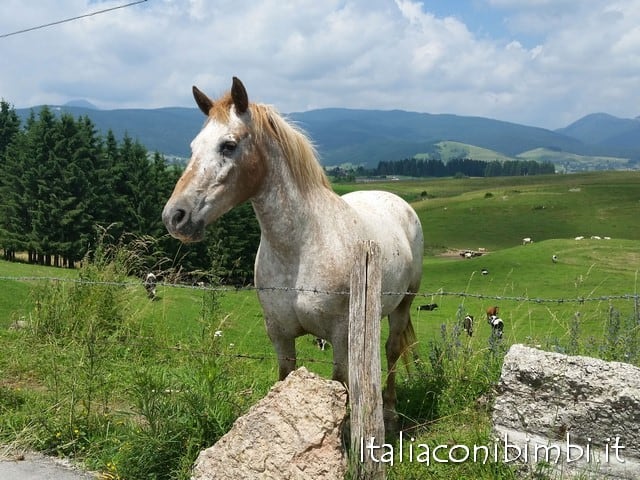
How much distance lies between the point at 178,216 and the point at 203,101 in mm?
1165

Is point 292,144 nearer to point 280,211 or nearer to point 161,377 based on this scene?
point 280,211

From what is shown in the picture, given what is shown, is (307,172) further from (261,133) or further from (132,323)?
(132,323)

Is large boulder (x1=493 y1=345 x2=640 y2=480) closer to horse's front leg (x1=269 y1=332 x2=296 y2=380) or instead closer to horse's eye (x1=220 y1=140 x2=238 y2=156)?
horse's front leg (x1=269 y1=332 x2=296 y2=380)

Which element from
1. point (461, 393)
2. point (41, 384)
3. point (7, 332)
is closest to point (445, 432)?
point (461, 393)

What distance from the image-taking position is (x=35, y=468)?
4652mm

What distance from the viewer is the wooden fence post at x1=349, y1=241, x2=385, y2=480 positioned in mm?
3922

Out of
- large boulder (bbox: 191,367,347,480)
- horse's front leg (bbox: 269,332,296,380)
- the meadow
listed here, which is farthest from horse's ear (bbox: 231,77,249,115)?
large boulder (bbox: 191,367,347,480)

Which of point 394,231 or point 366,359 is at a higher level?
point 394,231

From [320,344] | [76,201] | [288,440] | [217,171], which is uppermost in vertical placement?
[217,171]

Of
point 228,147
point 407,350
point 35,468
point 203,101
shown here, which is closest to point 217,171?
point 228,147

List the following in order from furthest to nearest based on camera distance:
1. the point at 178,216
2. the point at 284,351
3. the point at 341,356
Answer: the point at 284,351 < the point at 341,356 < the point at 178,216

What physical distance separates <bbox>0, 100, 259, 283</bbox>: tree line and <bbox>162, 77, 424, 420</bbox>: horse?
3754 centimetres

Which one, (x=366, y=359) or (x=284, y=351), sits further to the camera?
(x=284, y=351)

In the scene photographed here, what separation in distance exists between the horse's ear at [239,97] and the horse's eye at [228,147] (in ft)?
0.94
